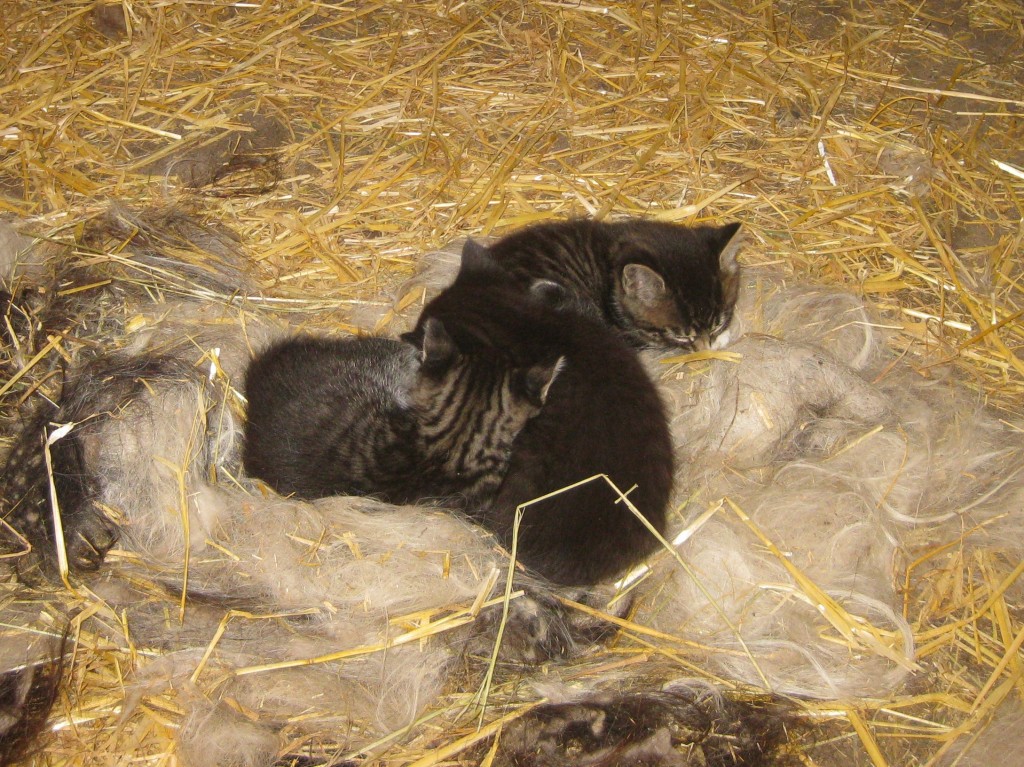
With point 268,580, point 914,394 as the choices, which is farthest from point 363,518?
point 914,394

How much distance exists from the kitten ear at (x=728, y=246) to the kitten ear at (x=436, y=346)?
47.8 inches

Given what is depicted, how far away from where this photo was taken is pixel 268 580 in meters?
2.34

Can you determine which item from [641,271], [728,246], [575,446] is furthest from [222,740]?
[728,246]

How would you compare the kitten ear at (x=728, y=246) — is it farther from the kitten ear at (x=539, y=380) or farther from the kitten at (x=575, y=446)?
the kitten ear at (x=539, y=380)

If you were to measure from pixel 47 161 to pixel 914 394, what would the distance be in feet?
12.6

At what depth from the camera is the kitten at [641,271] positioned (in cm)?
310

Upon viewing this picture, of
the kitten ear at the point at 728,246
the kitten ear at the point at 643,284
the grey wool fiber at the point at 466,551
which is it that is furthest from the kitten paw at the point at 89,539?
the kitten ear at the point at 728,246

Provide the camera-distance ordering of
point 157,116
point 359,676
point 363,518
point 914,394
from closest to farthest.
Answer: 1. point 359,676
2. point 363,518
3. point 914,394
4. point 157,116

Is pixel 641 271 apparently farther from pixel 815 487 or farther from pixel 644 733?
pixel 644 733

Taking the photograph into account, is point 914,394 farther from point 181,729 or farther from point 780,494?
point 181,729

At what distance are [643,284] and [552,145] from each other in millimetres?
1139

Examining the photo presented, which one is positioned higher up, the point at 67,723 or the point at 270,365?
the point at 270,365

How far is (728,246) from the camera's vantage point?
3.07m

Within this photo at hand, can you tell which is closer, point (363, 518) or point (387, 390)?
point (363, 518)
